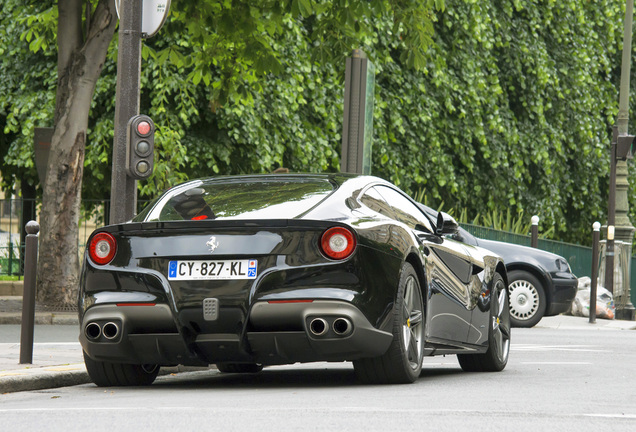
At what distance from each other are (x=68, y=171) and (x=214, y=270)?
926cm

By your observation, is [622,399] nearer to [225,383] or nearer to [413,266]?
[413,266]

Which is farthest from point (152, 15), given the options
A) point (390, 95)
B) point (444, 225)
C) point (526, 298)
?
point (390, 95)

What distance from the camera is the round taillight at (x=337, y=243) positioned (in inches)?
271

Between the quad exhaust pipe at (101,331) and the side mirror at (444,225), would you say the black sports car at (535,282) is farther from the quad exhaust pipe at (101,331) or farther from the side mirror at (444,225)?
the quad exhaust pipe at (101,331)

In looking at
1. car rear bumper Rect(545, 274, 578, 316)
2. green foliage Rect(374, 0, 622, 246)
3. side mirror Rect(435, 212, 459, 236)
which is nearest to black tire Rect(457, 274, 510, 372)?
side mirror Rect(435, 212, 459, 236)

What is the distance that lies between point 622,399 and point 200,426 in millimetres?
2718

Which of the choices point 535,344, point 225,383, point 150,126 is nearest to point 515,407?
point 225,383

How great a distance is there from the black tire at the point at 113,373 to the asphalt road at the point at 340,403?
11 cm

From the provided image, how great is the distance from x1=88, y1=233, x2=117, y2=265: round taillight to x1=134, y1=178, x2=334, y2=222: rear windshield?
1.03ft

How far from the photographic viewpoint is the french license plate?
6.86 meters

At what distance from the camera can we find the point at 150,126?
10.0 metres

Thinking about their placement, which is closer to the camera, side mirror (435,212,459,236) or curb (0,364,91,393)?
curb (0,364,91,393)

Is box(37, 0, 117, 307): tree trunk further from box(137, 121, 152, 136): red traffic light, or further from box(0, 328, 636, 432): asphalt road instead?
box(0, 328, 636, 432): asphalt road

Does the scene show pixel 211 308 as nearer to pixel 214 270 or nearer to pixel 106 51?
pixel 214 270
